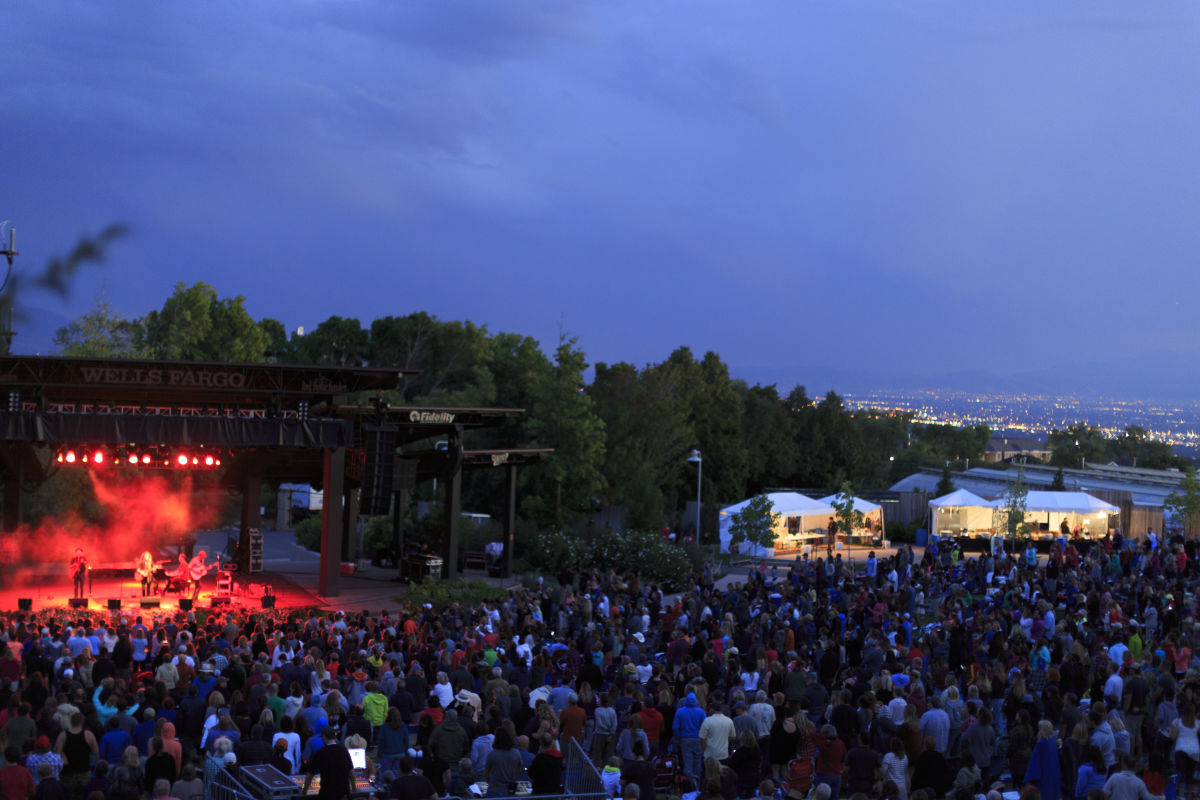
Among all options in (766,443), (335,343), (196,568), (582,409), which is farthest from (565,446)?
(335,343)

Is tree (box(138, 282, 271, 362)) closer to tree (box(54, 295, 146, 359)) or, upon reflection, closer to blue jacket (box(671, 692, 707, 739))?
tree (box(54, 295, 146, 359))

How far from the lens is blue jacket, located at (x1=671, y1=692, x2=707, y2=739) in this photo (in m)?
10.2

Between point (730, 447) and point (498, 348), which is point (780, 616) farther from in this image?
point (498, 348)

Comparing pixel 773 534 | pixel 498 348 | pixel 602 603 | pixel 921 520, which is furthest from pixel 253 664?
pixel 498 348

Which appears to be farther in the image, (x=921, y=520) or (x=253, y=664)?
(x=921, y=520)

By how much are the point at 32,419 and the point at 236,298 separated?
32531mm

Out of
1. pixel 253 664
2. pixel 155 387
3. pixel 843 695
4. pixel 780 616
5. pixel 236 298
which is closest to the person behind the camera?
pixel 843 695

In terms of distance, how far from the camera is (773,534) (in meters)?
34.1

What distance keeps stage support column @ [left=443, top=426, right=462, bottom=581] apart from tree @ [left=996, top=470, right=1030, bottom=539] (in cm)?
1746

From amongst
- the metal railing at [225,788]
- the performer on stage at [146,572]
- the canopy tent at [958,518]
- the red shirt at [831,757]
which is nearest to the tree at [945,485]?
the canopy tent at [958,518]

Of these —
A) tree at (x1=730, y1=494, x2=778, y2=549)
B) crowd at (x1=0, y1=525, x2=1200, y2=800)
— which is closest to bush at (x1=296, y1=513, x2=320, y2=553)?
tree at (x1=730, y1=494, x2=778, y2=549)

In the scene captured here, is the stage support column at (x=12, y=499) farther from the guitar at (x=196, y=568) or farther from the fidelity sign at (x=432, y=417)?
the fidelity sign at (x=432, y=417)

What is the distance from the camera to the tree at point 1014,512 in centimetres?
3303

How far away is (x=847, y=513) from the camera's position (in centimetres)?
3503
